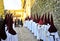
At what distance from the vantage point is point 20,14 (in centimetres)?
3422

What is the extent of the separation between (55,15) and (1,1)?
14106mm

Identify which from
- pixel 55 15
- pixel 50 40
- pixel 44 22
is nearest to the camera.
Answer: pixel 50 40

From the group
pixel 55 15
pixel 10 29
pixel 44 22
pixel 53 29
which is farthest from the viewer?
pixel 55 15

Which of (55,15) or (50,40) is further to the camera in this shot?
(55,15)

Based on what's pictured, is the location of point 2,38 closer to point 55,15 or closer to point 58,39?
point 58,39

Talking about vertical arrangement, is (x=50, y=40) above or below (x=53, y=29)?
below

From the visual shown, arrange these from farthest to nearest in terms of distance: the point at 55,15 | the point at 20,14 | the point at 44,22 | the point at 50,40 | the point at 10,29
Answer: the point at 20,14 → the point at 55,15 → the point at 44,22 → the point at 50,40 → the point at 10,29

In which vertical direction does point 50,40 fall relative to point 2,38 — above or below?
below

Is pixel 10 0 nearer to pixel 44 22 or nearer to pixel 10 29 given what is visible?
pixel 44 22

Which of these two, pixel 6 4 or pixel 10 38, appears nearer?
pixel 10 38

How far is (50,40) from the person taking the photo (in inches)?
223

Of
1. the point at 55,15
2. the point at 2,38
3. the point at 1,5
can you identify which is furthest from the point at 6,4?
the point at 2,38

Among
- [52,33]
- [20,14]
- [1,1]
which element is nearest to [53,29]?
[52,33]

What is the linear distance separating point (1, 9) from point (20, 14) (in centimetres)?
1450
